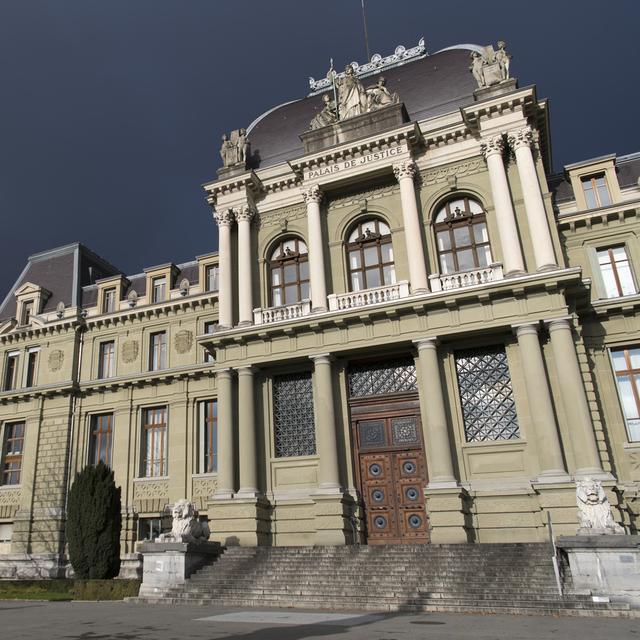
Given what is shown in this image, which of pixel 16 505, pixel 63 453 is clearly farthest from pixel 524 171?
pixel 16 505

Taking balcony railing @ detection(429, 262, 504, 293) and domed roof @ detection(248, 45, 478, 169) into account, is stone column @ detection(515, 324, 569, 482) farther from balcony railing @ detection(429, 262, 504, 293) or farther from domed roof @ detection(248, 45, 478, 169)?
domed roof @ detection(248, 45, 478, 169)

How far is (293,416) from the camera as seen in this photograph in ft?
72.3

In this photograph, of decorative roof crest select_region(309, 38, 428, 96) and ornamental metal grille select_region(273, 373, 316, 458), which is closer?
ornamental metal grille select_region(273, 373, 316, 458)

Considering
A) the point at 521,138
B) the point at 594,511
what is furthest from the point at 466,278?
the point at 594,511

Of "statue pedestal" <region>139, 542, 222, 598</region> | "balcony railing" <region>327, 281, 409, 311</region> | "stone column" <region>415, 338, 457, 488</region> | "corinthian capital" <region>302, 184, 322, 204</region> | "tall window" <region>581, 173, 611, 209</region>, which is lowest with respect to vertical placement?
"statue pedestal" <region>139, 542, 222, 598</region>

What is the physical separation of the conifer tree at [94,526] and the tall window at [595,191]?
21350 millimetres

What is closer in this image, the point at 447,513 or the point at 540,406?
the point at 447,513

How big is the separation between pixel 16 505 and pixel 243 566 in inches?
663

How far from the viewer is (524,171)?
68.0 feet

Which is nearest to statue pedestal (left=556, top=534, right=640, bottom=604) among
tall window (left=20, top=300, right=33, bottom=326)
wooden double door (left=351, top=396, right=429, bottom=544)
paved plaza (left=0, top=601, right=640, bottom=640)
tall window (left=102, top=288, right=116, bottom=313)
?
paved plaza (left=0, top=601, right=640, bottom=640)

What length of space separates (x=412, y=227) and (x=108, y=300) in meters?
18.3

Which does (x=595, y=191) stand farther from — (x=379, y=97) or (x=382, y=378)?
(x=382, y=378)

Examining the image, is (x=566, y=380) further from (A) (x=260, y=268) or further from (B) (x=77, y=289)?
(B) (x=77, y=289)

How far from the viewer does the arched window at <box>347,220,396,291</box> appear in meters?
22.8
